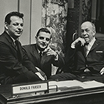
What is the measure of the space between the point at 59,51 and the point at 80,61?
0.33m

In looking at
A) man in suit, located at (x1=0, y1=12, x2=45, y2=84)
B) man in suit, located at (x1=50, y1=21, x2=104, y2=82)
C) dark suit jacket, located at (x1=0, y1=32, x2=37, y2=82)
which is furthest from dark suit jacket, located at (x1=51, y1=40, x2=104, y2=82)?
dark suit jacket, located at (x1=0, y1=32, x2=37, y2=82)

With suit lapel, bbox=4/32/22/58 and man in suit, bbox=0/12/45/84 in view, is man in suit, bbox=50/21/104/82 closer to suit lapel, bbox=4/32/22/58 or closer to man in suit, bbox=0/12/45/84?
man in suit, bbox=0/12/45/84

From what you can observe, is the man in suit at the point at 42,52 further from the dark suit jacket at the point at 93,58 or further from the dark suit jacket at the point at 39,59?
the dark suit jacket at the point at 93,58

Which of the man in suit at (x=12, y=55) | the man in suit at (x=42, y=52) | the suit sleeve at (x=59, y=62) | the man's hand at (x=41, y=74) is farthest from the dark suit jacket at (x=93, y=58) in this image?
the man in suit at (x=12, y=55)

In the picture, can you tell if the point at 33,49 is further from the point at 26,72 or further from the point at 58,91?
the point at 58,91

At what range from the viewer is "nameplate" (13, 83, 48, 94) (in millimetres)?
1370

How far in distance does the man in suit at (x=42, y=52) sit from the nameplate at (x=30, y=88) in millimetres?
790

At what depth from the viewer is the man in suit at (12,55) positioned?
6.07 feet

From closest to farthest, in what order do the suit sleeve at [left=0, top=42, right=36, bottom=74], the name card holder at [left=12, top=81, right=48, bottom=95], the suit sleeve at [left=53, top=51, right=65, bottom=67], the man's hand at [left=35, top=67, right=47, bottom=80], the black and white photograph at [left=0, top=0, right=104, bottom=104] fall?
the name card holder at [left=12, top=81, right=48, bottom=95] → the black and white photograph at [left=0, top=0, right=104, bottom=104] → the suit sleeve at [left=0, top=42, right=36, bottom=74] → the man's hand at [left=35, top=67, right=47, bottom=80] → the suit sleeve at [left=53, top=51, right=65, bottom=67]

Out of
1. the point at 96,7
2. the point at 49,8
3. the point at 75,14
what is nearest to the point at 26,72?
the point at 49,8

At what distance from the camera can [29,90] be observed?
1.40 m

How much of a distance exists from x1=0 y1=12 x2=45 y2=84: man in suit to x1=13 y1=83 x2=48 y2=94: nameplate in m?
0.50

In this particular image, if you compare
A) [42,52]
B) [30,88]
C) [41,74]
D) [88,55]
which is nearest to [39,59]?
[42,52]

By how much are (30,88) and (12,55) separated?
0.57 m
